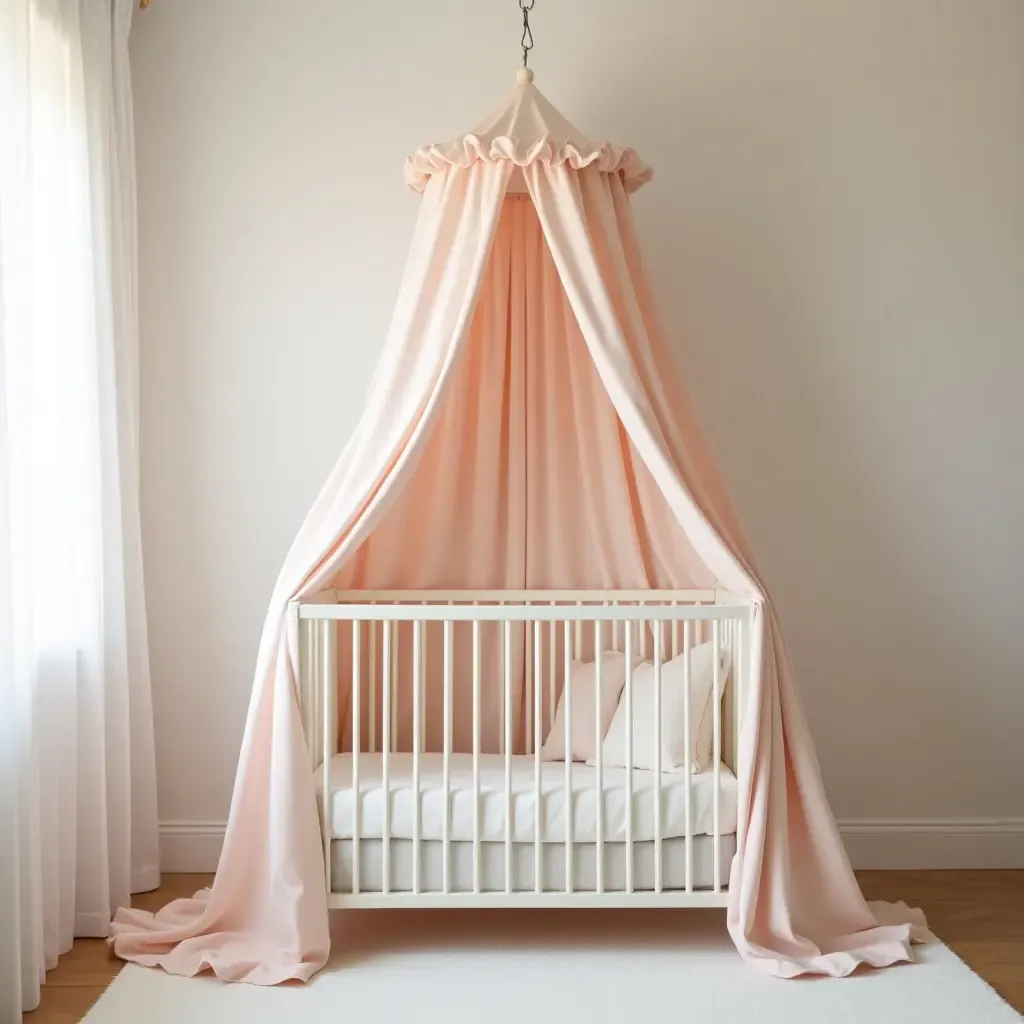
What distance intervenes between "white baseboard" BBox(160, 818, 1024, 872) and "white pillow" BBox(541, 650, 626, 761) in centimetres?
102

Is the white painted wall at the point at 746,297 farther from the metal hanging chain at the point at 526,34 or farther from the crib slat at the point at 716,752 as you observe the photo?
the crib slat at the point at 716,752

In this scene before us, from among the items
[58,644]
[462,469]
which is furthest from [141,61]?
[58,644]

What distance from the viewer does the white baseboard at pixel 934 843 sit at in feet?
12.6

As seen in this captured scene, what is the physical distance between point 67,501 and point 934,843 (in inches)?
113

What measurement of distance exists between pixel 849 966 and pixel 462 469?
176cm

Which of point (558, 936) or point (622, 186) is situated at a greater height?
point (622, 186)

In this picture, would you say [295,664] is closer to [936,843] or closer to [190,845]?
[190,845]

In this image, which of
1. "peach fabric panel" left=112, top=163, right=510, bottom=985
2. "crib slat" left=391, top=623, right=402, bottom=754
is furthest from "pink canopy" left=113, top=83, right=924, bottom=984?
"crib slat" left=391, top=623, right=402, bottom=754

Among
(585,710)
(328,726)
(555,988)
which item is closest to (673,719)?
(585,710)

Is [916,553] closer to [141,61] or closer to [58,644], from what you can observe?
[58,644]

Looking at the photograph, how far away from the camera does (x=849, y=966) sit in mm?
2836

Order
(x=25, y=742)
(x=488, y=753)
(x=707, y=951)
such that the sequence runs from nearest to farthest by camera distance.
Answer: (x=25, y=742) → (x=707, y=951) → (x=488, y=753)

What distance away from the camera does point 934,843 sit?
3854 millimetres

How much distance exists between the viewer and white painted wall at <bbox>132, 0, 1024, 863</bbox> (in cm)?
385
